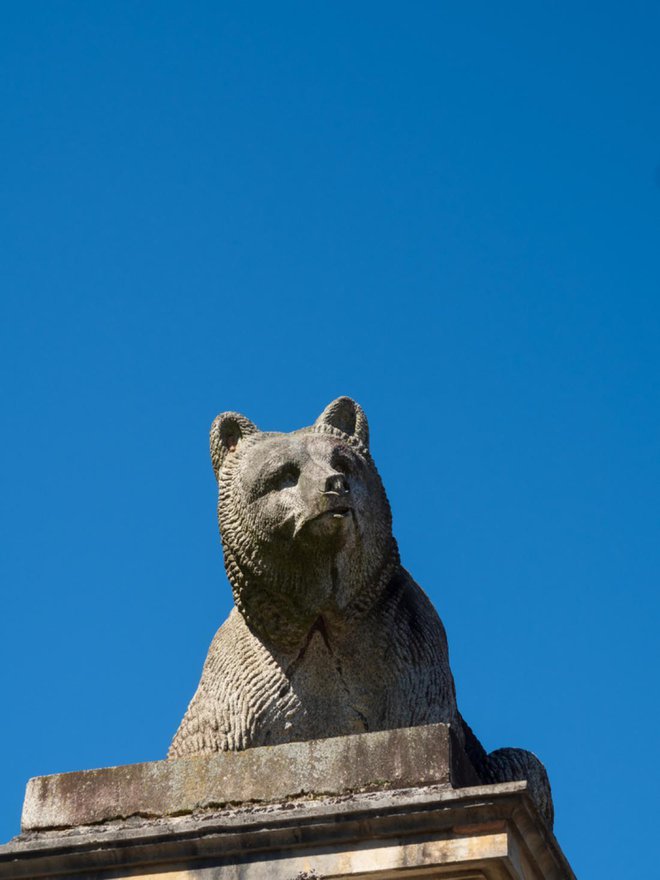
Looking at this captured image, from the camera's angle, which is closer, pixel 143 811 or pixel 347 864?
pixel 347 864

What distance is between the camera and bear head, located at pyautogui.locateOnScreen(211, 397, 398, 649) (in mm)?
11539

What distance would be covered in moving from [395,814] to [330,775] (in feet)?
1.95

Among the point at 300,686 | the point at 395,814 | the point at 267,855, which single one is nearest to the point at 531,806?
the point at 395,814

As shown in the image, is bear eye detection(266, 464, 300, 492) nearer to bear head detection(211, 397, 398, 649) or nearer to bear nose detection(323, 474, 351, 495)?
bear head detection(211, 397, 398, 649)

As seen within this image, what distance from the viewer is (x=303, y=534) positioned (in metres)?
11.5

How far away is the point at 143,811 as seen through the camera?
10.7 meters

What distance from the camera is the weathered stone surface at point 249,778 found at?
1045 centimetres

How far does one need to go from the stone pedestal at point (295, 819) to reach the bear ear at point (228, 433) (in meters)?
2.22

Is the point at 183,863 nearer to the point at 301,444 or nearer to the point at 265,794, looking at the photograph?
the point at 265,794

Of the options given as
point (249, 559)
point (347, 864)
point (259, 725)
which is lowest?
point (347, 864)

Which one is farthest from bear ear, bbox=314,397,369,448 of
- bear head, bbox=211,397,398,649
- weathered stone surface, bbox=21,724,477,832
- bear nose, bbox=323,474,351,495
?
weathered stone surface, bbox=21,724,477,832

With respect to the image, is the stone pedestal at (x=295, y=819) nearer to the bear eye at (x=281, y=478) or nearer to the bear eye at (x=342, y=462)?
the bear eye at (x=281, y=478)

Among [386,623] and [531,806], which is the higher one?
[386,623]

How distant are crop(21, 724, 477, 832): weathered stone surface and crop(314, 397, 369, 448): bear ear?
2.30 meters
